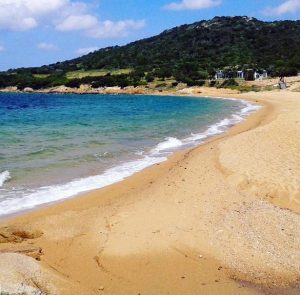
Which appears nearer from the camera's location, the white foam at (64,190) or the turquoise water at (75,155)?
the white foam at (64,190)

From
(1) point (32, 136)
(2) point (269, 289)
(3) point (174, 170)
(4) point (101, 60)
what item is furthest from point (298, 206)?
(4) point (101, 60)

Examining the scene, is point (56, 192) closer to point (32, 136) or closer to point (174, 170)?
point (174, 170)

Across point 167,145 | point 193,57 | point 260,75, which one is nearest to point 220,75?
point 260,75

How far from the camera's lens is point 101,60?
6378 inches

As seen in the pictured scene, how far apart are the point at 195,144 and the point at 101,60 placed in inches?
5676

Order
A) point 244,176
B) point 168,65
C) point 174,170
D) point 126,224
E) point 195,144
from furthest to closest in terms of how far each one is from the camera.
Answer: point 168,65 → point 195,144 → point 174,170 → point 244,176 → point 126,224

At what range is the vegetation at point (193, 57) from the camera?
11306cm

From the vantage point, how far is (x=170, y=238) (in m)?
9.04

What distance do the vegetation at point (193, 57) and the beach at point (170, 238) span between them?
83.1 m

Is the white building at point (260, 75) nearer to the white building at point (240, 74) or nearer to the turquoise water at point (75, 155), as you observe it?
the white building at point (240, 74)

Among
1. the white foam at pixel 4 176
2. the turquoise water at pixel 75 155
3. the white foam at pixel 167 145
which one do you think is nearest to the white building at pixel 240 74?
the turquoise water at pixel 75 155

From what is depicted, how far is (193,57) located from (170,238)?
133m

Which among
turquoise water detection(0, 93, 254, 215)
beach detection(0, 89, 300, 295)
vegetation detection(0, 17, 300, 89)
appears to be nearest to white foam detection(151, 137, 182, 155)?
turquoise water detection(0, 93, 254, 215)

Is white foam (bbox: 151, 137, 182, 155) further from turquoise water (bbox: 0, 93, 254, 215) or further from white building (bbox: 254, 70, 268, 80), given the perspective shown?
Answer: white building (bbox: 254, 70, 268, 80)
